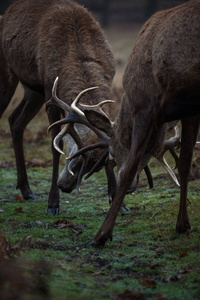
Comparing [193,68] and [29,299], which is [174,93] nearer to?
[193,68]

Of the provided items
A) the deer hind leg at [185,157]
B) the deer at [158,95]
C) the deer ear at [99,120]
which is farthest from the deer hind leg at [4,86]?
the deer hind leg at [185,157]

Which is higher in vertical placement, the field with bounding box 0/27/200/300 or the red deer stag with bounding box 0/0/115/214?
the red deer stag with bounding box 0/0/115/214

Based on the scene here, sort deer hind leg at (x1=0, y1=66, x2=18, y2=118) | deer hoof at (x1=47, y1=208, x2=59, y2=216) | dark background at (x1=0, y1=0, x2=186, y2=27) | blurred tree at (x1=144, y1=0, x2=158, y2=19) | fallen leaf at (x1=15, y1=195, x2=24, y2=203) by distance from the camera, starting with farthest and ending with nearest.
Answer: dark background at (x1=0, y1=0, x2=186, y2=27), blurred tree at (x1=144, y1=0, x2=158, y2=19), deer hind leg at (x1=0, y1=66, x2=18, y2=118), fallen leaf at (x1=15, y1=195, x2=24, y2=203), deer hoof at (x1=47, y1=208, x2=59, y2=216)

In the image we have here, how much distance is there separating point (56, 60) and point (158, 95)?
8.48 feet

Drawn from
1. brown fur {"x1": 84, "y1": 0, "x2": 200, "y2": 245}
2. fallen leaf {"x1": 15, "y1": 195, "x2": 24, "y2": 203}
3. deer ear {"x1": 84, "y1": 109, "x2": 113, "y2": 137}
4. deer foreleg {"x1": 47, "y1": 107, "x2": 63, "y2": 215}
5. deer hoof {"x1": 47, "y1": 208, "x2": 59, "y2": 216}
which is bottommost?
fallen leaf {"x1": 15, "y1": 195, "x2": 24, "y2": 203}

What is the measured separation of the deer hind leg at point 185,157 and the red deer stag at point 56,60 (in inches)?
53.3

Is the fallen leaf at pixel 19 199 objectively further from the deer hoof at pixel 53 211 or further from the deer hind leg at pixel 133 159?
the deer hind leg at pixel 133 159

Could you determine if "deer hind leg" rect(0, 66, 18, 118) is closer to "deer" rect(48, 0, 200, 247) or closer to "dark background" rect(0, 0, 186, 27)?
"deer" rect(48, 0, 200, 247)

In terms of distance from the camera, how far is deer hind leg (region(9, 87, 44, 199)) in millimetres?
8023

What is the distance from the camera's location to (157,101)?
4719 mm

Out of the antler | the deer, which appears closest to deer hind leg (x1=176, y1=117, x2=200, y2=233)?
the deer

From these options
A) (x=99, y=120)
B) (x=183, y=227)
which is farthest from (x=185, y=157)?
(x=99, y=120)

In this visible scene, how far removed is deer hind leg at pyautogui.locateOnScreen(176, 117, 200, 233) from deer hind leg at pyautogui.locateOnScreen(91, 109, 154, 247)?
2.12ft

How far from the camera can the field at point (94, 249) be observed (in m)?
3.53
